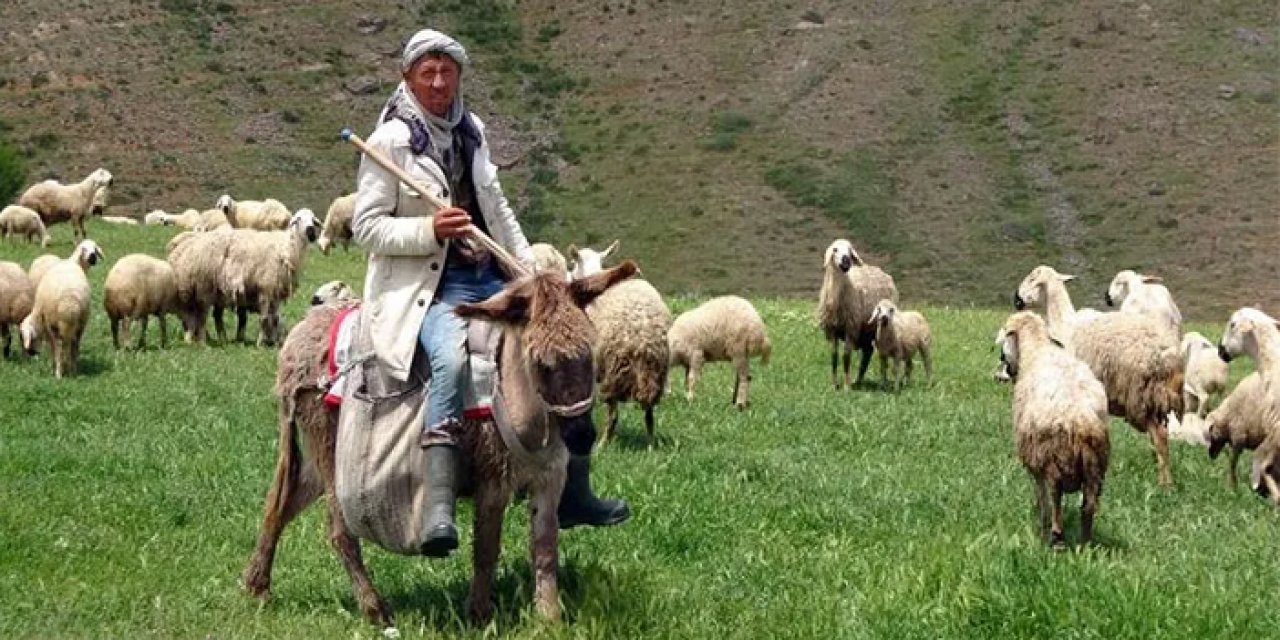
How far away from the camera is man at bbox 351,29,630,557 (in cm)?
571

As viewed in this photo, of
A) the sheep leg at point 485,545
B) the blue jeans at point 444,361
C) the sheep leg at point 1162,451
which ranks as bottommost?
the sheep leg at point 1162,451

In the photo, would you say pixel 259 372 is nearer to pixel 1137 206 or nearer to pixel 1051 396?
pixel 1051 396

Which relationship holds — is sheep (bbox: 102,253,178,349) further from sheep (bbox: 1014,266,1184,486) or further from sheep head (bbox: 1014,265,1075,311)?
sheep (bbox: 1014,266,1184,486)

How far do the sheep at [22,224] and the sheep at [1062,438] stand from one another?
24231 millimetres

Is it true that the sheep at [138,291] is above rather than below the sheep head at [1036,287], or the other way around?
below

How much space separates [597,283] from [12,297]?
11.9m

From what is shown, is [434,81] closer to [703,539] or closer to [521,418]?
[521,418]

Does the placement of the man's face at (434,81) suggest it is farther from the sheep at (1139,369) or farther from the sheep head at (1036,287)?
the sheep head at (1036,287)

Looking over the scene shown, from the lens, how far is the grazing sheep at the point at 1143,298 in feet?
49.4

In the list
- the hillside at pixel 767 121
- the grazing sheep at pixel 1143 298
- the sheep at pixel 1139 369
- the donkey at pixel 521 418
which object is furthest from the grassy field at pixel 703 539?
the hillside at pixel 767 121

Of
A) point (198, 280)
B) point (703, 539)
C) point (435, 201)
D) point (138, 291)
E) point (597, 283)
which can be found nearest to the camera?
point (597, 283)

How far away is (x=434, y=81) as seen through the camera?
6.03 meters

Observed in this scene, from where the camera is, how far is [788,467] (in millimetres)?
10070

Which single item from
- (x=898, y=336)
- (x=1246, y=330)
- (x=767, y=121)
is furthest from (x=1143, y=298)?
(x=767, y=121)
